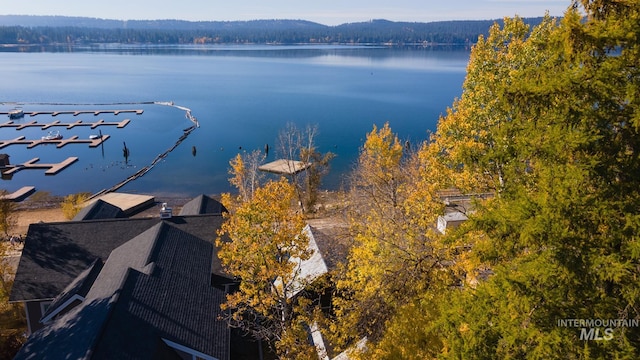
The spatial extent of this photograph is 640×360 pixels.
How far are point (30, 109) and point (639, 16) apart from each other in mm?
133114

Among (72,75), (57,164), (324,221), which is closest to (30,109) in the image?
(57,164)

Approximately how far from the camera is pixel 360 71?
19075cm

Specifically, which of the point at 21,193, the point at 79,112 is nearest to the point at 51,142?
the point at 21,193

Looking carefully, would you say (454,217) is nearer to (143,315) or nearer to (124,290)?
(143,315)

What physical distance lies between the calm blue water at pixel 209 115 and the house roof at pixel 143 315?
37501 mm

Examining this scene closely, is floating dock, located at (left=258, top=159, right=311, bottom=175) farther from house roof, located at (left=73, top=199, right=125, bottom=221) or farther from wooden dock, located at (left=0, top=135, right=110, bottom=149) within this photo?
wooden dock, located at (left=0, top=135, right=110, bottom=149)

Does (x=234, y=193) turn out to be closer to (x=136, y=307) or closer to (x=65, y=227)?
(x=65, y=227)

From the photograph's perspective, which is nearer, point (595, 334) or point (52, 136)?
point (595, 334)

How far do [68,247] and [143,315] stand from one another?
10565 millimetres

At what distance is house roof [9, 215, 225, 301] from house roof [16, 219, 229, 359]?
7.93 ft

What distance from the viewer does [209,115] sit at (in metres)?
102

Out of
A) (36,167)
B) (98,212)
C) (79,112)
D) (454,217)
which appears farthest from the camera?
(79,112)

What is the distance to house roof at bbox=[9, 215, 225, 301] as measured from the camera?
21.5 m

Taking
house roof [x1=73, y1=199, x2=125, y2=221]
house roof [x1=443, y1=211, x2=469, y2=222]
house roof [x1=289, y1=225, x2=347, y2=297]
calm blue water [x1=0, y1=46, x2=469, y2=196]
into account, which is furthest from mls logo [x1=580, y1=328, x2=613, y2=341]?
calm blue water [x1=0, y1=46, x2=469, y2=196]
